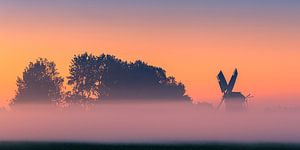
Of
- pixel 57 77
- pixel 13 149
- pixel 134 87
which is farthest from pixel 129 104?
pixel 13 149

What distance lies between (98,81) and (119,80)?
12.1ft

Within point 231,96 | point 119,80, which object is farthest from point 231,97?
point 119,80

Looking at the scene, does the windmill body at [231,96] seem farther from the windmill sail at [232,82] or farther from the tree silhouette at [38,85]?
the tree silhouette at [38,85]

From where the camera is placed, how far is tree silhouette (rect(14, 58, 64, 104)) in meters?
150

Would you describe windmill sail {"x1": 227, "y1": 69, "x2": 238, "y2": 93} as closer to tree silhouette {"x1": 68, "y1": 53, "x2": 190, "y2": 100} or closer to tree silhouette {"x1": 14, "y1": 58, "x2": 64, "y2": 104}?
tree silhouette {"x1": 68, "y1": 53, "x2": 190, "y2": 100}

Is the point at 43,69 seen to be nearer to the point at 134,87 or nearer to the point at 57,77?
the point at 57,77

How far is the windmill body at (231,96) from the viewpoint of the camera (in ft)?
474

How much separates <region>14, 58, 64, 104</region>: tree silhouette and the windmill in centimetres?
2871

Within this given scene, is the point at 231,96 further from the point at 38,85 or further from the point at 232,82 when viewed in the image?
the point at 38,85

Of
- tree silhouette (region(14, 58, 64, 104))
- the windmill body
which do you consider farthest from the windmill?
tree silhouette (region(14, 58, 64, 104))

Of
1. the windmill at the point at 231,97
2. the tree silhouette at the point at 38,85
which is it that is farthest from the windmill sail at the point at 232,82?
the tree silhouette at the point at 38,85

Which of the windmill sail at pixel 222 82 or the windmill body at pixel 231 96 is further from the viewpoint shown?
the windmill sail at pixel 222 82

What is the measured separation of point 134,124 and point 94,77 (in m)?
11.6

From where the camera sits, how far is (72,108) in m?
148
